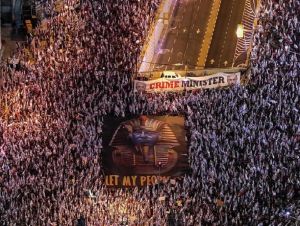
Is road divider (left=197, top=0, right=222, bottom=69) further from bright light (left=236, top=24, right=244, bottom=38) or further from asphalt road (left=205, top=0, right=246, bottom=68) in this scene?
bright light (left=236, top=24, right=244, bottom=38)

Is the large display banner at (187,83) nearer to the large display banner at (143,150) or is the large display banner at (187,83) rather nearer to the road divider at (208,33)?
the large display banner at (143,150)

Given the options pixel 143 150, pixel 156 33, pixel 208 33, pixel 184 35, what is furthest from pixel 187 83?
pixel 208 33

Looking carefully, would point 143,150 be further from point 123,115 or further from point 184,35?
point 184,35

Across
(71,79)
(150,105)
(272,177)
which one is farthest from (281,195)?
(71,79)

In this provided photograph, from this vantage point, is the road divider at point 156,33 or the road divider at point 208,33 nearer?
the road divider at point 156,33

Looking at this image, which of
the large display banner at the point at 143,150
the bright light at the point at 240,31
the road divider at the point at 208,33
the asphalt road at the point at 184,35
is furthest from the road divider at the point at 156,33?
the bright light at the point at 240,31
